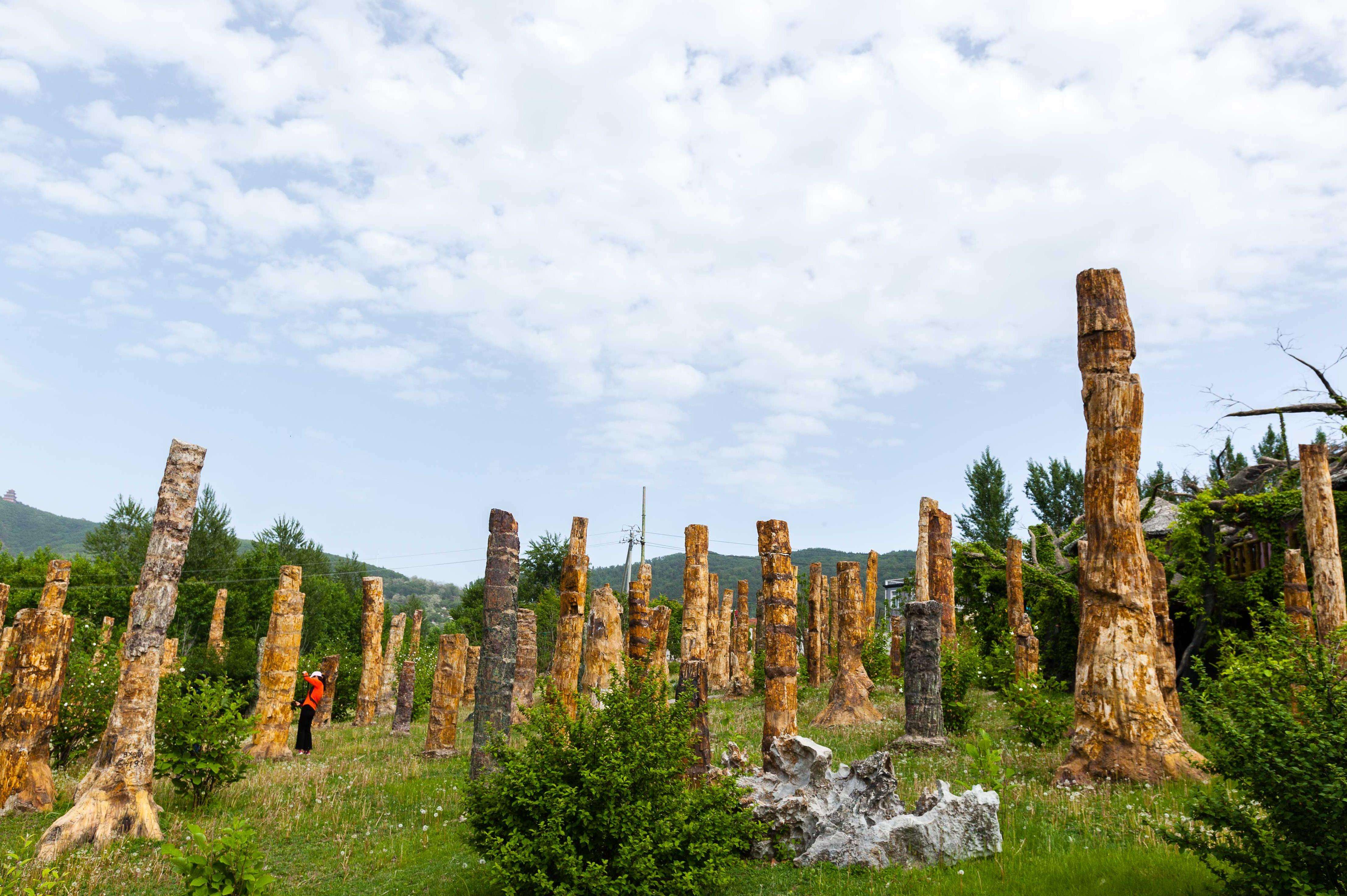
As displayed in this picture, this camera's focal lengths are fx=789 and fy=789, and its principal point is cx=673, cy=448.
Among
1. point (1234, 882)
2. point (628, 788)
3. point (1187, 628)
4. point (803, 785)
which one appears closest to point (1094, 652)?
point (803, 785)

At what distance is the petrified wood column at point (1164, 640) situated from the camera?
13391 mm

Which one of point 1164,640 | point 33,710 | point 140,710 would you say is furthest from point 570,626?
point 1164,640

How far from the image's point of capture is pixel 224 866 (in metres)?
6.19

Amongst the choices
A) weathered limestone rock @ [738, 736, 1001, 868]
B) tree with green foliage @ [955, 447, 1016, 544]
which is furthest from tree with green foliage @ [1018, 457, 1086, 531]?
weathered limestone rock @ [738, 736, 1001, 868]

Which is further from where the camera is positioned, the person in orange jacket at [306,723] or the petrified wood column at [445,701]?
the person in orange jacket at [306,723]

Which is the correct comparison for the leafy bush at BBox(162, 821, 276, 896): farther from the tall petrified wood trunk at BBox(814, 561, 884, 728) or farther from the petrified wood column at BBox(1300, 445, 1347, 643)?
the petrified wood column at BBox(1300, 445, 1347, 643)

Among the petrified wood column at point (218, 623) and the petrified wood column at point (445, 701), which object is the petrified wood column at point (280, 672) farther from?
the petrified wood column at point (218, 623)

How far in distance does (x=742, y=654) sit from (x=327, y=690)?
13735mm

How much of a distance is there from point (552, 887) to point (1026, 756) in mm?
8207

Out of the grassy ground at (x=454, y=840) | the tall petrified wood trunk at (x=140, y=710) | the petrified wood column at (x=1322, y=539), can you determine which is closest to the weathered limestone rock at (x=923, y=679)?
the grassy ground at (x=454, y=840)

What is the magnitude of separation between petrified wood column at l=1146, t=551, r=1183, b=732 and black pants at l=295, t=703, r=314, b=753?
16747 millimetres

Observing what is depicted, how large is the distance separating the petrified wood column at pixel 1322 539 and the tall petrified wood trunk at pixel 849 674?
8.25 meters

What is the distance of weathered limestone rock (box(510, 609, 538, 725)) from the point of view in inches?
796

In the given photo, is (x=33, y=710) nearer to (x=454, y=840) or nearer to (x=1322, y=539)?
(x=454, y=840)
